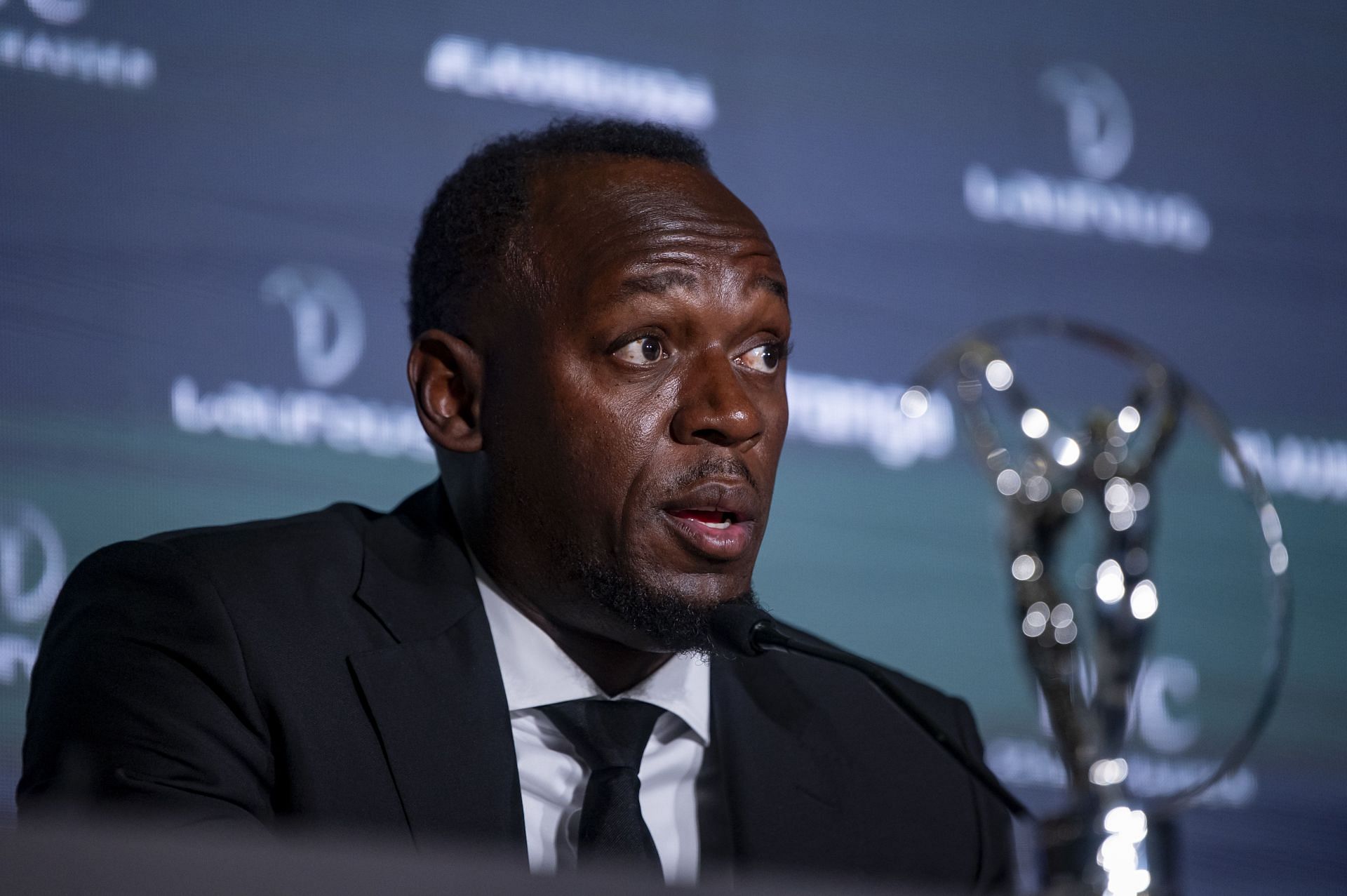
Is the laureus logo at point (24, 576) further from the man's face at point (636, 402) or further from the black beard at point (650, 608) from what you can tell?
the black beard at point (650, 608)

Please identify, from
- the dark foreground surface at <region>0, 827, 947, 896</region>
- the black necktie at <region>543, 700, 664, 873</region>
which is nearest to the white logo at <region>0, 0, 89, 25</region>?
the black necktie at <region>543, 700, 664, 873</region>

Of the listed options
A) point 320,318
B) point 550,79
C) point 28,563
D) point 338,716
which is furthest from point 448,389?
point 550,79

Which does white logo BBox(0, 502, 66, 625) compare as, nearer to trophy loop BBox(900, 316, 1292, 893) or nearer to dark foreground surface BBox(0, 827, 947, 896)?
trophy loop BBox(900, 316, 1292, 893)

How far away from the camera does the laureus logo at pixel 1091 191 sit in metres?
3.12

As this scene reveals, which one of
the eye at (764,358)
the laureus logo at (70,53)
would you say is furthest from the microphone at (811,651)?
the laureus logo at (70,53)

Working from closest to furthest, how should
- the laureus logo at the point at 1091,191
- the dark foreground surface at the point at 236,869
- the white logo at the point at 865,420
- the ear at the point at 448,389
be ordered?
the dark foreground surface at the point at 236,869
the ear at the point at 448,389
the white logo at the point at 865,420
the laureus logo at the point at 1091,191

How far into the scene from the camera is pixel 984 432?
→ 141cm

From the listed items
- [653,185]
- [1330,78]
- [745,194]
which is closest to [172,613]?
[653,185]

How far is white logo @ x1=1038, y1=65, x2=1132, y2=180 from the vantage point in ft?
10.4

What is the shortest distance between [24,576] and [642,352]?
3.85ft

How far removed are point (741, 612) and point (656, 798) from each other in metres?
0.54

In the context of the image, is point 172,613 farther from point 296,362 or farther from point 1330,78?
point 1330,78

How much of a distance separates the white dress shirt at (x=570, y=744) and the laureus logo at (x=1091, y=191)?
5.42 ft

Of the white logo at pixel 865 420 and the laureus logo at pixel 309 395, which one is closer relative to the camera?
the laureus logo at pixel 309 395
